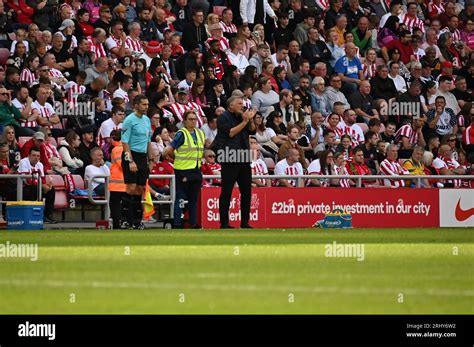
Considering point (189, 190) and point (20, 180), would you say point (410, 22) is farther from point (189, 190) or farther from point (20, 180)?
point (20, 180)

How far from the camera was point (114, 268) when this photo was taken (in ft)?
46.6

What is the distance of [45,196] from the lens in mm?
27219

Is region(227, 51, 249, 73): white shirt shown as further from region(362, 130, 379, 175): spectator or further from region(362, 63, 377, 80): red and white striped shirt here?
region(362, 63, 377, 80): red and white striped shirt

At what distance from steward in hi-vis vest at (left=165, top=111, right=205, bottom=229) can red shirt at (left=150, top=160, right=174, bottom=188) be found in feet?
8.43

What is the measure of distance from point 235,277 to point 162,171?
16695 mm

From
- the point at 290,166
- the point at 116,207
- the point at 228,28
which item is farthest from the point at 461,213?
the point at 116,207

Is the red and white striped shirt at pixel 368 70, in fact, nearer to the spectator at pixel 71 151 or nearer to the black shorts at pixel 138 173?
the spectator at pixel 71 151

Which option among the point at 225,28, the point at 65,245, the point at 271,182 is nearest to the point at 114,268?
the point at 65,245

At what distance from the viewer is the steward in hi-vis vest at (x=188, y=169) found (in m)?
26.2

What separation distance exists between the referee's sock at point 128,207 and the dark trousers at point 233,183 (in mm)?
1860

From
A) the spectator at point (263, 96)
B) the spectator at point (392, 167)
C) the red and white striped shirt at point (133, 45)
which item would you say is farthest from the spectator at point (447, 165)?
the red and white striped shirt at point (133, 45)
